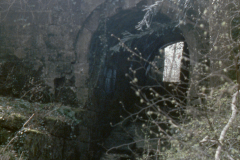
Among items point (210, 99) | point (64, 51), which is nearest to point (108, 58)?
point (64, 51)

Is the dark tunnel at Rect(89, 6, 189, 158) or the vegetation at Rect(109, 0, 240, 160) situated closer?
the vegetation at Rect(109, 0, 240, 160)

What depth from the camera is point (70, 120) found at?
18.4 ft

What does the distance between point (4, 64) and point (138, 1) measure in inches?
129

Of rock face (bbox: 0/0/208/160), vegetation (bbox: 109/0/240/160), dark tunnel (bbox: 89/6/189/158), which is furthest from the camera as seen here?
dark tunnel (bbox: 89/6/189/158)

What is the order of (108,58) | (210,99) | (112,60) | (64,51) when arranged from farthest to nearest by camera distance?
(112,60) < (108,58) < (64,51) < (210,99)

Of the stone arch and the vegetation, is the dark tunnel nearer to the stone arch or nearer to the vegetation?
the stone arch

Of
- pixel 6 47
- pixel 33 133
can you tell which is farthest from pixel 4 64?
pixel 33 133

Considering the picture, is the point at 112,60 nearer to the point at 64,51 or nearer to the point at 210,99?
the point at 64,51

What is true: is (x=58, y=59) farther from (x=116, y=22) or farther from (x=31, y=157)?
(x=31, y=157)

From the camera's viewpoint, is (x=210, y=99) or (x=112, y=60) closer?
(x=210, y=99)

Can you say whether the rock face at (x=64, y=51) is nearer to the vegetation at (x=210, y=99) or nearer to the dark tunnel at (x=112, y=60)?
the dark tunnel at (x=112, y=60)

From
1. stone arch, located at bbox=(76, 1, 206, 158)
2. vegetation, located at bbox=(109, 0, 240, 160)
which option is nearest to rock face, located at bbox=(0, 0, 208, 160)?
stone arch, located at bbox=(76, 1, 206, 158)

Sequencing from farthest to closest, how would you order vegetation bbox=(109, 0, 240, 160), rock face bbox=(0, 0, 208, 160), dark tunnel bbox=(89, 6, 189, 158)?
dark tunnel bbox=(89, 6, 189, 158)
rock face bbox=(0, 0, 208, 160)
vegetation bbox=(109, 0, 240, 160)

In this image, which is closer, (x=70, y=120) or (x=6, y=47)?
(x=70, y=120)
